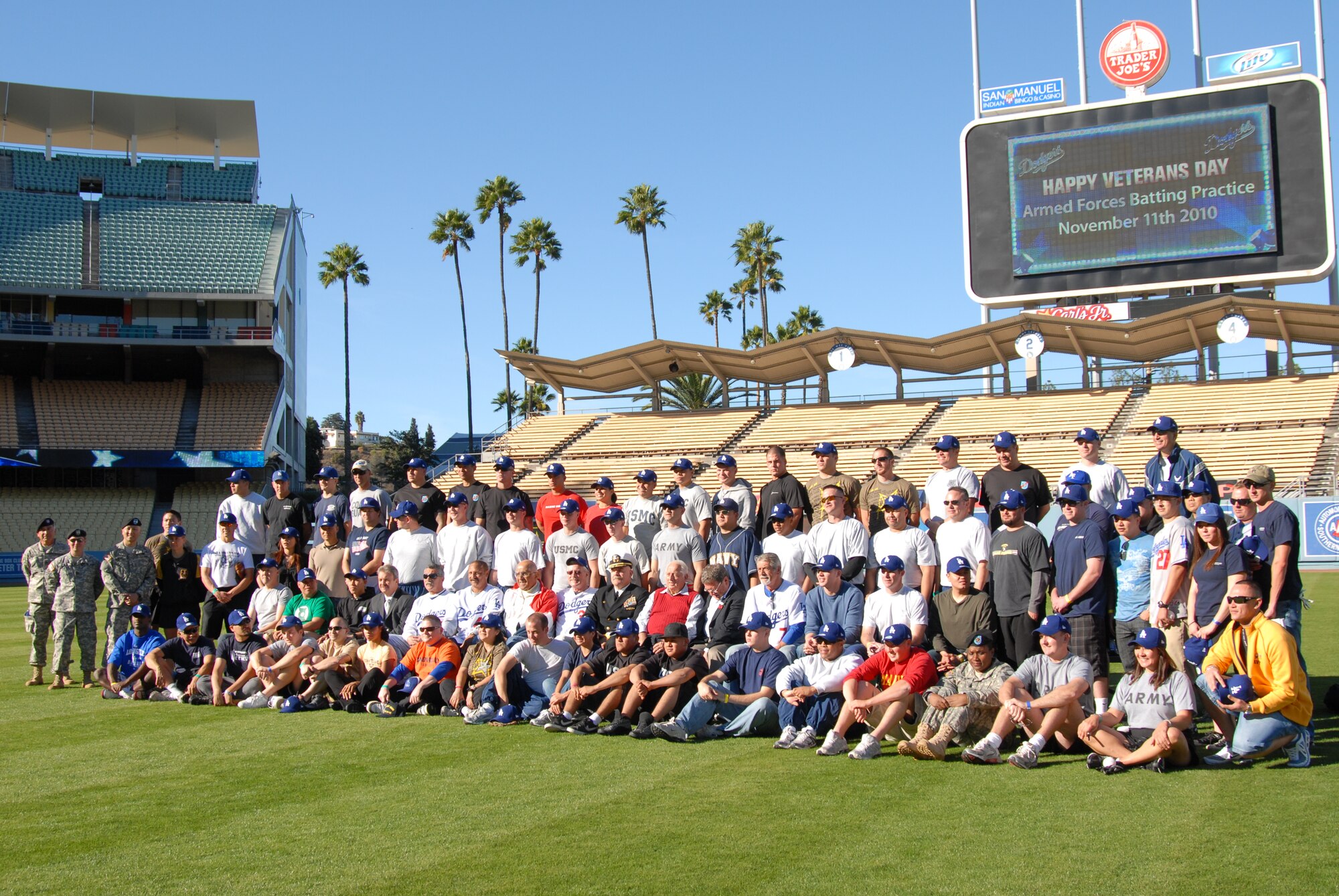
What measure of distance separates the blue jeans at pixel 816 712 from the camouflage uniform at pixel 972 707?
65 centimetres

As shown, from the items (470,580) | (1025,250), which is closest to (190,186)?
(1025,250)

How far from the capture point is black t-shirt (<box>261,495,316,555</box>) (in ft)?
39.9

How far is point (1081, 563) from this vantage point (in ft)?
26.3

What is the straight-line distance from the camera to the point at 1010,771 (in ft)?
22.4

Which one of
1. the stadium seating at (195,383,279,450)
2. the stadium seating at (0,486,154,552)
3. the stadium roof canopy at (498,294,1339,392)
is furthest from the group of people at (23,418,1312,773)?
the stadium seating at (195,383,279,450)

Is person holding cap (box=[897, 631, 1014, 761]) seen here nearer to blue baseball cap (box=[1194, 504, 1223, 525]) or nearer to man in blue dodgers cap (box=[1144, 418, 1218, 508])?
blue baseball cap (box=[1194, 504, 1223, 525])

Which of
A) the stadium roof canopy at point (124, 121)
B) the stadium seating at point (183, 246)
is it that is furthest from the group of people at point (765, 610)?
the stadium roof canopy at point (124, 121)

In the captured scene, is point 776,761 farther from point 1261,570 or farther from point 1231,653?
point 1261,570

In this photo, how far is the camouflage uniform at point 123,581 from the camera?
11.8 metres

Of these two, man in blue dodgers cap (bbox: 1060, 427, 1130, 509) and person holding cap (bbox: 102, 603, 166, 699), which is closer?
man in blue dodgers cap (bbox: 1060, 427, 1130, 509)

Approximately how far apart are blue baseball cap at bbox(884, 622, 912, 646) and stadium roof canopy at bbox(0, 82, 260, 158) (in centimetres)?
4933

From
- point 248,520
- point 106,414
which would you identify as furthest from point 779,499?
point 106,414

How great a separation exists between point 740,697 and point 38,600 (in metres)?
8.32

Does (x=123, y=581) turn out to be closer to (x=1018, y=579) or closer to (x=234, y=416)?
(x=1018, y=579)
